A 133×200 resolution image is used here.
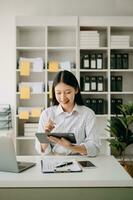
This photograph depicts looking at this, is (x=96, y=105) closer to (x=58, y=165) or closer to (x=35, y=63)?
(x=35, y=63)

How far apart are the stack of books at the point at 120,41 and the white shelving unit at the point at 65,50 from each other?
0.16 feet

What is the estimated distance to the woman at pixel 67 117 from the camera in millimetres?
2145

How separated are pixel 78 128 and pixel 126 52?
7.49 feet

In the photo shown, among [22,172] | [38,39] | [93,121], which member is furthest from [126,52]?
[22,172]

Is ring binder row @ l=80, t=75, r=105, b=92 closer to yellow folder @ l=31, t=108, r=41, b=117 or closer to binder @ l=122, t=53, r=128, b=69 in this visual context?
binder @ l=122, t=53, r=128, b=69

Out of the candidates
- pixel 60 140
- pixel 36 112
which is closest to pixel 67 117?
pixel 60 140

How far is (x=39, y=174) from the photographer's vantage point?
62.1 inches

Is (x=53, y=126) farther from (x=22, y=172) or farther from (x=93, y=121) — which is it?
(x=22, y=172)

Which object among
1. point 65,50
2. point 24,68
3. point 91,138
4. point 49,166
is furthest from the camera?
point 65,50

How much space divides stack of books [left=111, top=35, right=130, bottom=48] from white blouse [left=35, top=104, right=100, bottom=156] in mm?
1880

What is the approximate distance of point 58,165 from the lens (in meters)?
1.74

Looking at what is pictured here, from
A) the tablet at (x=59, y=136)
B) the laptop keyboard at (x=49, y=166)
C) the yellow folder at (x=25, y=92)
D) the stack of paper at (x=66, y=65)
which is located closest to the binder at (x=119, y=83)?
the stack of paper at (x=66, y=65)
